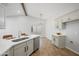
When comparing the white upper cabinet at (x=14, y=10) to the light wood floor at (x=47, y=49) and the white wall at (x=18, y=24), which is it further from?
the light wood floor at (x=47, y=49)

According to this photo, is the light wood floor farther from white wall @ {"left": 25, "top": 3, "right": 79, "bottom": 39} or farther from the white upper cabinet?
the white upper cabinet

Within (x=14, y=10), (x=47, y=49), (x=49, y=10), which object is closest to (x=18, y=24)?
(x=14, y=10)

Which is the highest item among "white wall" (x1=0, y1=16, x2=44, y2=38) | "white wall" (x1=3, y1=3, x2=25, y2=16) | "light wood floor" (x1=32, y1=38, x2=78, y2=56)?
"white wall" (x1=3, y1=3, x2=25, y2=16)

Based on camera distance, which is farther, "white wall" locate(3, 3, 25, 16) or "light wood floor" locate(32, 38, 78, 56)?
"light wood floor" locate(32, 38, 78, 56)

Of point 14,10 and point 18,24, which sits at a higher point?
point 14,10

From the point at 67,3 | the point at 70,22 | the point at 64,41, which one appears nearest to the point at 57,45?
the point at 64,41

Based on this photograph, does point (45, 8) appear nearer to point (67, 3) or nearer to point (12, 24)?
point (67, 3)

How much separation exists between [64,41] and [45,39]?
1.10 ft

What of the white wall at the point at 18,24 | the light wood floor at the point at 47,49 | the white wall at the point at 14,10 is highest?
the white wall at the point at 14,10

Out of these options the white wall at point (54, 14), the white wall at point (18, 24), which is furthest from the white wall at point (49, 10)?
the white wall at point (18, 24)

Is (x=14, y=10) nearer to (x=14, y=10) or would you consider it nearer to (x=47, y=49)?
(x=14, y=10)

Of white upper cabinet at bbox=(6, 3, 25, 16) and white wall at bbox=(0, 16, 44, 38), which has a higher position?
white upper cabinet at bbox=(6, 3, 25, 16)

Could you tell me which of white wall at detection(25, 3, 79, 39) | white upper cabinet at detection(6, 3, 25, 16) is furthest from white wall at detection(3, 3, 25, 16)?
white wall at detection(25, 3, 79, 39)

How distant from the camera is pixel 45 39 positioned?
1.58 m
